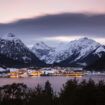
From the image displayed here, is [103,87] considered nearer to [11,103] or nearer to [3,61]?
[11,103]

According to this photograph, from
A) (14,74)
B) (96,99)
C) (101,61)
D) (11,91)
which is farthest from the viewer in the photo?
(101,61)

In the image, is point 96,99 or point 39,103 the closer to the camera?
point 96,99

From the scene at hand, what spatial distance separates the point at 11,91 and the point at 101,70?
441 ft

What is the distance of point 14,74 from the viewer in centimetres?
15100

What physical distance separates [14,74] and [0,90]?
12052cm

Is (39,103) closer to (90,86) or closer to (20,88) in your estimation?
(90,86)

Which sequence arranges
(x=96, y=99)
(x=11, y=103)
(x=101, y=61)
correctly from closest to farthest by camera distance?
(x=96, y=99)
(x=11, y=103)
(x=101, y=61)

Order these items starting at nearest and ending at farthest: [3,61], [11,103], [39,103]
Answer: [39,103] → [11,103] → [3,61]

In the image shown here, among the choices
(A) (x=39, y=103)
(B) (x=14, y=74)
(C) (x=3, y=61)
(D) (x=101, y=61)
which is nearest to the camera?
(A) (x=39, y=103)

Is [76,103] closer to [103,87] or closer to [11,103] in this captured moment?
[103,87]

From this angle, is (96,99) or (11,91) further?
(11,91)

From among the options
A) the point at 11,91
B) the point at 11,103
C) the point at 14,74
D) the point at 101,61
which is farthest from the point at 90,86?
the point at 101,61

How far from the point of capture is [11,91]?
3042 cm

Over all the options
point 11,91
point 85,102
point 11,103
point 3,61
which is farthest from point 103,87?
point 3,61
